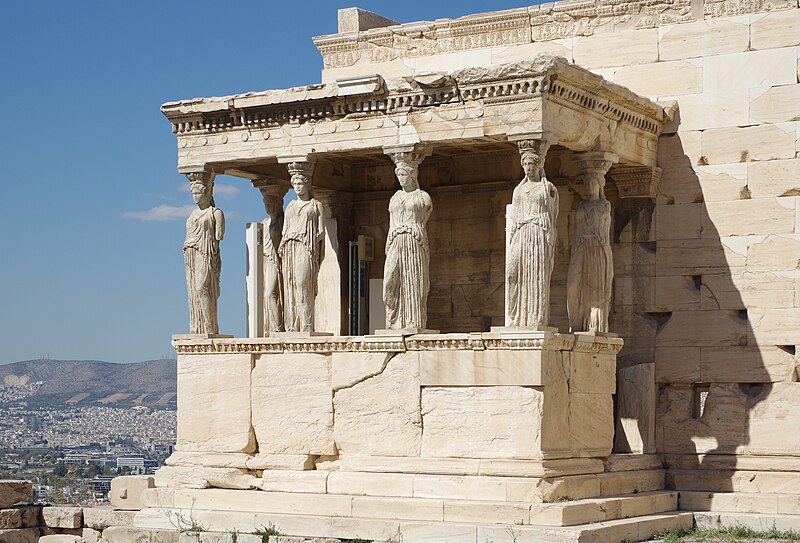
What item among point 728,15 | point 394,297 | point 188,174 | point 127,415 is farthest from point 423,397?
point 127,415

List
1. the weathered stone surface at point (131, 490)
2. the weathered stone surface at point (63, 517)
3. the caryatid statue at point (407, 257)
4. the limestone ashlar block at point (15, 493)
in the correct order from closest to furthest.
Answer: the caryatid statue at point (407, 257) < the weathered stone surface at point (131, 490) < the weathered stone surface at point (63, 517) < the limestone ashlar block at point (15, 493)

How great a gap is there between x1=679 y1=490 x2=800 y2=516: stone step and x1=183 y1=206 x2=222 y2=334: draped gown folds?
531cm

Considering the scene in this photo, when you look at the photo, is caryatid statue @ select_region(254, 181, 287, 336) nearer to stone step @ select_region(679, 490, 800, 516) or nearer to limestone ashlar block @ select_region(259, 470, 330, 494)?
limestone ashlar block @ select_region(259, 470, 330, 494)

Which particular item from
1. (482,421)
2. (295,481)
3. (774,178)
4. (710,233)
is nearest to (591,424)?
(482,421)

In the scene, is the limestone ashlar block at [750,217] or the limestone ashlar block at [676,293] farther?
the limestone ashlar block at [676,293]

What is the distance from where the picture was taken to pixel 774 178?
57.3 ft

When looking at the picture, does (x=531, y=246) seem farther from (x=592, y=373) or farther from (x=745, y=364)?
(x=745, y=364)

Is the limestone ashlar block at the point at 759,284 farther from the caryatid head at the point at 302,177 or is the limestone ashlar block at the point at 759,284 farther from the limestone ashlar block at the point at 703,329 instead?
the caryatid head at the point at 302,177

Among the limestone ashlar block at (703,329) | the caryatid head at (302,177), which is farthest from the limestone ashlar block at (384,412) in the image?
the limestone ashlar block at (703,329)

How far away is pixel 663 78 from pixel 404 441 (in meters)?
4.96

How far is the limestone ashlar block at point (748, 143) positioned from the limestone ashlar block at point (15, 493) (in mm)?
8912

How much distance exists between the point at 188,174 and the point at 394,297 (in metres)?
2.97

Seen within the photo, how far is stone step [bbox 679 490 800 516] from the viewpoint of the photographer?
17.0 metres

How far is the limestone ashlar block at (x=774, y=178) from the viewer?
17391mm
